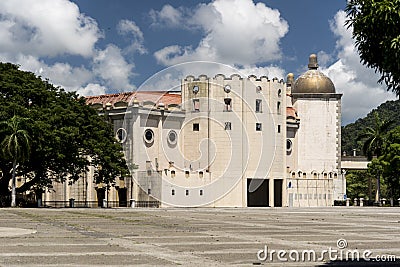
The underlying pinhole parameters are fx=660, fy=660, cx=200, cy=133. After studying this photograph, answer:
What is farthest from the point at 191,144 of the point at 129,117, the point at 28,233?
the point at 28,233

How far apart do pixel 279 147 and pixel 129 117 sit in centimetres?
2079

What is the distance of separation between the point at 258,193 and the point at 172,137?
1338cm

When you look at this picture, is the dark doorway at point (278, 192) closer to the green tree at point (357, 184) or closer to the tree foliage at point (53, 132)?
the tree foliage at point (53, 132)

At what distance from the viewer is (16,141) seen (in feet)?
171

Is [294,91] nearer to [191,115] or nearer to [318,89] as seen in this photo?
[318,89]

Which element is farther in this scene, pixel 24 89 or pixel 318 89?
pixel 318 89

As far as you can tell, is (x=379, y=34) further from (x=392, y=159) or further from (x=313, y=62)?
(x=313, y=62)

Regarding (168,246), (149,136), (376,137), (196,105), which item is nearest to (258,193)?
(196,105)

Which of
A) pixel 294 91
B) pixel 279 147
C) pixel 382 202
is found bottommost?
pixel 382 202

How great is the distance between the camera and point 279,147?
85.4 metres

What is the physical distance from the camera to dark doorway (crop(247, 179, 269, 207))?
82562 mm

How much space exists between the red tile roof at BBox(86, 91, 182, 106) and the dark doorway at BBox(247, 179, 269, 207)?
14.0 meters

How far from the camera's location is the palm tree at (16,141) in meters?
52.2

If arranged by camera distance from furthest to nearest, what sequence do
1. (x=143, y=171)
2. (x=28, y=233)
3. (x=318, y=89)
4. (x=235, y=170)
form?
(x=318, y=89) → (x=235, y=170) → (x=143, y=171) → (x=28, y=233)
